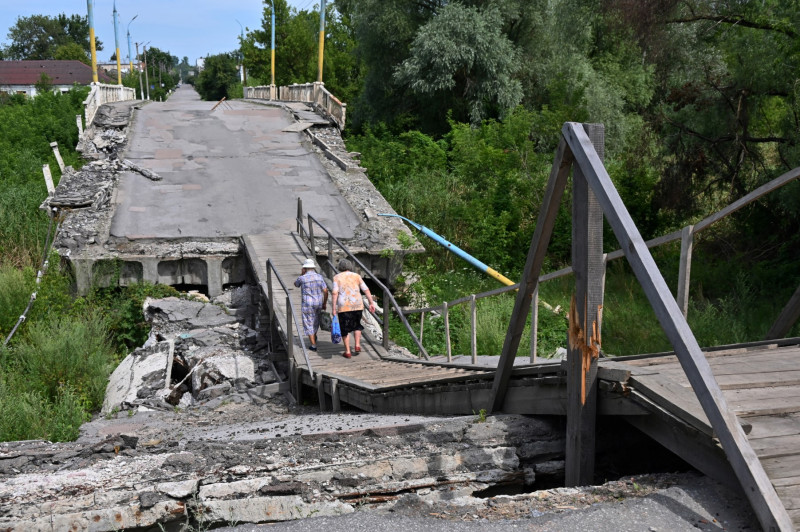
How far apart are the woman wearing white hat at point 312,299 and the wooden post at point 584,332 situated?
262 inches

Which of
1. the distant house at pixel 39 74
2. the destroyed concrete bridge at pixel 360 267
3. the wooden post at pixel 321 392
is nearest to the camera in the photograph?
the destroyed concrete bridge at pixel 360 267

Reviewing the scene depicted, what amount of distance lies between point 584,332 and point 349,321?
6.20m

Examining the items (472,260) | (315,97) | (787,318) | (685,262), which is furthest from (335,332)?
(315,97)

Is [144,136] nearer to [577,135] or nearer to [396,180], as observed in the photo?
[396,180]

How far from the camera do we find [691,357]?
339 cm

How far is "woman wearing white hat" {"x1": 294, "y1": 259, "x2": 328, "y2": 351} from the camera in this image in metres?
10.7

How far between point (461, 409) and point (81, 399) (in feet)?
24.4

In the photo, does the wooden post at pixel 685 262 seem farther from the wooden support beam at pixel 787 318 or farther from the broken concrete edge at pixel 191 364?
the broken concrete edge at pixel 191 364

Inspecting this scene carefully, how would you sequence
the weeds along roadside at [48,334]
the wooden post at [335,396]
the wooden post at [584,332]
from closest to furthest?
1. the wooden post at [584,332]
2. the wooden post at [335,396]
3. the weeds along roadside at [48,334]

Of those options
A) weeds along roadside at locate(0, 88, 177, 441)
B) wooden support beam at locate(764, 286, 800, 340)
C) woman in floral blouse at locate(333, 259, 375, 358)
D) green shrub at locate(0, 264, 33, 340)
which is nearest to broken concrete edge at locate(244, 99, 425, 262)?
weeds along roadside at locate(0, 88, 177, 441)

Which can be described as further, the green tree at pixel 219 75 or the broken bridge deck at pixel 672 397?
the green tree at pixel 219 75

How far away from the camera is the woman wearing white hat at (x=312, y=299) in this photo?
10.7 meters

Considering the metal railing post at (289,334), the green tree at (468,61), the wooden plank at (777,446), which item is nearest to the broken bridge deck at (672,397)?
the wooden plank at (777,446)

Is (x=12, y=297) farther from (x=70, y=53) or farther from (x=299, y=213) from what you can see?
(x=70, y=53)
